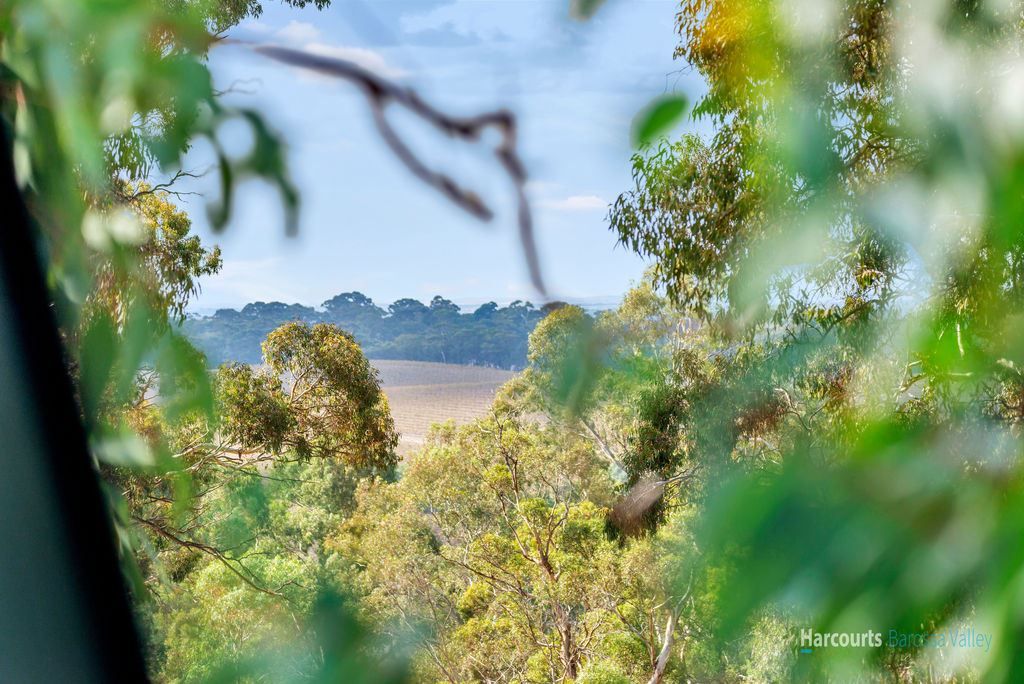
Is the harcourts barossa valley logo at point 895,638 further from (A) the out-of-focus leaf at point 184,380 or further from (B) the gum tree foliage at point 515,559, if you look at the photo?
(B) the gum tree foliage at point 515,559

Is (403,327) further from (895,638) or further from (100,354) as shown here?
(895,638)

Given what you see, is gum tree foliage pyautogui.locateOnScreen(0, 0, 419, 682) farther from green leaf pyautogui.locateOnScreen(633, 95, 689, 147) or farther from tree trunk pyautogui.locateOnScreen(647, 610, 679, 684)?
tree trunk pyautogui.locateOnScreen(647, 610, 679, 684)

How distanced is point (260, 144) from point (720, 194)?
3.50 feet

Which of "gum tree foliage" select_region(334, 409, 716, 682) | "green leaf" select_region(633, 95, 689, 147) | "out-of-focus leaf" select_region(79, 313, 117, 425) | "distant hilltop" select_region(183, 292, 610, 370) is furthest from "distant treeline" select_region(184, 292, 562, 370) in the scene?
"green leaf" select_region(633, 95, 689, 147)

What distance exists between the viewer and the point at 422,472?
6.37 ft

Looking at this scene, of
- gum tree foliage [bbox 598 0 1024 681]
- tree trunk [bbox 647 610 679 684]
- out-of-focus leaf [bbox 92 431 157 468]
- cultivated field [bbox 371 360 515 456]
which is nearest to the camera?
gum tree foliage [bbox 598 0 1024 681]

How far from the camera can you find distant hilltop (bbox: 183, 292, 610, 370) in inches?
49.3

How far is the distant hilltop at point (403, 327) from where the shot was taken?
1.25 metres

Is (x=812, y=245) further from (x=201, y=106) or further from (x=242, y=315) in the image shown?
(x=242, y=315)

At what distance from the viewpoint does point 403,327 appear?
1349 millimetres

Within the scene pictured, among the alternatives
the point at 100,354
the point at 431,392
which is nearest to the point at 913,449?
the point at 100,354

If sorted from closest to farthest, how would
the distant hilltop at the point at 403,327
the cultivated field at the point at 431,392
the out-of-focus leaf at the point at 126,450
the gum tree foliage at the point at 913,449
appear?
the gum tree foliage at the point at 913,449
the out-of-focus leaf at the point at 126,450
the distant hilltop at the point at 403,327
the cultivated field at the point at 431,392

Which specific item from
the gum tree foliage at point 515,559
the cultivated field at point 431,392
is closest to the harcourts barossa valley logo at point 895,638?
the cultivated field at point 431,392

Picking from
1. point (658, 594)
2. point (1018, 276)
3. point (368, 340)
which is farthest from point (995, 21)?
point (658, 594)
